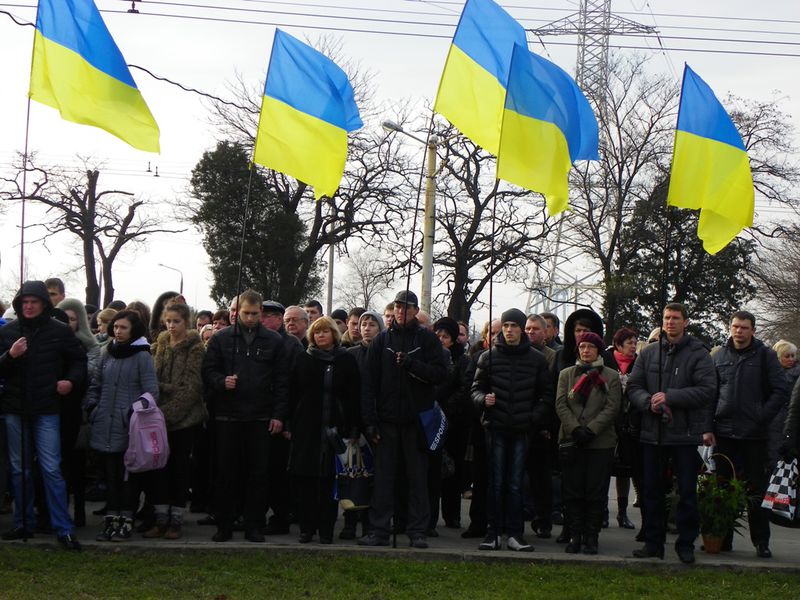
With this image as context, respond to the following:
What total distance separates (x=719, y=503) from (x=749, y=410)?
834 millimetres

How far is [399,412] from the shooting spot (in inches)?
369

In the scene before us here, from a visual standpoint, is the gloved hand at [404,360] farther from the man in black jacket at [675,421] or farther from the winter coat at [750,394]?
the winter coat at [750,394]

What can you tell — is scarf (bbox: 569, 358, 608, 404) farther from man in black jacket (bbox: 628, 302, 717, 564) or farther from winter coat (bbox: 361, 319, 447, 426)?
winter coat (bbox: 361, 319, 447, 426)

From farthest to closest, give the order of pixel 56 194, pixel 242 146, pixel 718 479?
pixel 56 194, pixel 242 146, pixel 718 479

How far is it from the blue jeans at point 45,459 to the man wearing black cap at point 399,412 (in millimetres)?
2484

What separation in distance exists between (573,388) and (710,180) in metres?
2.31

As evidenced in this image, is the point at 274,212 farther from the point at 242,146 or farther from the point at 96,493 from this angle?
the point at 96,493

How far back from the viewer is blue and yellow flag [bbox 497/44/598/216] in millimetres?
9672

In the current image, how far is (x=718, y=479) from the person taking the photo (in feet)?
31.8

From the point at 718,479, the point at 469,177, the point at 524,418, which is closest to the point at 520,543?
the point at 524,418

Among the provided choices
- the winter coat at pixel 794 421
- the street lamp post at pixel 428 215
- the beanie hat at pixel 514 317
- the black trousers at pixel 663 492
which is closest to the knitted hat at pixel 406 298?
the beanie hat at pixel 514 317

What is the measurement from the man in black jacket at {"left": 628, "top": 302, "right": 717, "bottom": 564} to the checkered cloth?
662 millimetres

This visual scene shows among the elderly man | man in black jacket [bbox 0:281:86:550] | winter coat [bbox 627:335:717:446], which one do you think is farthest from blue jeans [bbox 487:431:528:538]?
man in black jacket [bbox 0:281:86:550]

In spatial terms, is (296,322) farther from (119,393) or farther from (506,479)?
(506,479)
